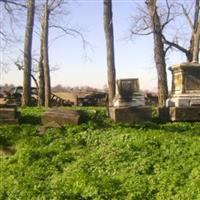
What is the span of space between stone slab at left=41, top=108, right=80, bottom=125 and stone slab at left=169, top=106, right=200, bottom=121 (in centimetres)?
Answer: 316

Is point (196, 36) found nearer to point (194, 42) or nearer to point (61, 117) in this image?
point (194, 42)

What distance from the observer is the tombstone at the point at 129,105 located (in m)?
15.7

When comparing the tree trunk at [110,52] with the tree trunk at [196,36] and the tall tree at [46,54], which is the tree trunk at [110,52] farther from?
the tall tree at [46,54]

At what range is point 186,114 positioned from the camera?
15922 millimetres

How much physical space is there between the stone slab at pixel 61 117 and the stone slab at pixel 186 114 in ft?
10.4

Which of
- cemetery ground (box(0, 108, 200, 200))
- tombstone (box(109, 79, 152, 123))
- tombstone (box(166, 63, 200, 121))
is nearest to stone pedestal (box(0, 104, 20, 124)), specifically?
cemetery ground (box(0, 108, 200, 200))

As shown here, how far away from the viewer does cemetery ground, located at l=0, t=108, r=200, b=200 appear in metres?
9.56

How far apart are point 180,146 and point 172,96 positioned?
615cm

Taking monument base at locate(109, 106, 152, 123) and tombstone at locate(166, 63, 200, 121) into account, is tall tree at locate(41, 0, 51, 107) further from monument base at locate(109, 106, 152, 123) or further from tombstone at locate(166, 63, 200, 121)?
monument base at locate(109, 106, 152, 123)

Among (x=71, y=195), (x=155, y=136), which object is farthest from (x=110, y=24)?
(x=71, y=195)

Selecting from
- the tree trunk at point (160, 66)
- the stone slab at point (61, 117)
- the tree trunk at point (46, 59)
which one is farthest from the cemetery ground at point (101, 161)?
the tree trunk at point (46, 59)

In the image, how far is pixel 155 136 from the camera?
507 inches

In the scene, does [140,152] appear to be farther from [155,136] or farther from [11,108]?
[11,108]

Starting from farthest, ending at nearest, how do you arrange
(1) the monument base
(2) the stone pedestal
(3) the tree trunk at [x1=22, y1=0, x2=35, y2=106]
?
1. (3) the tree trunk at [x1=22, y1=0, x2=35, y2=106]
2. (1) the monument base
3. (2) the stone pedestal
